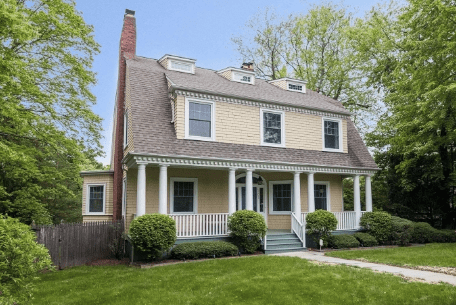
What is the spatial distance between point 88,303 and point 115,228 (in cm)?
656

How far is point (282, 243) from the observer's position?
14.7 metres

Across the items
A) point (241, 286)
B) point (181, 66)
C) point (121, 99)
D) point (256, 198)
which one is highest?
point (181, 66)

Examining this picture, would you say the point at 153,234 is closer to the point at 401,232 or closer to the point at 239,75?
the point at 239,75

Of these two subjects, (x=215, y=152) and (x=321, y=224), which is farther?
(x=321, y=224)

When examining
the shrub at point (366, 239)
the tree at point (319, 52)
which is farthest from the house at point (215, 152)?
the tree at point (319, 52)

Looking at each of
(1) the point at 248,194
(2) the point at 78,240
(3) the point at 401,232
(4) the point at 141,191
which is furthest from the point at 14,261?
(3) the point at 401,232

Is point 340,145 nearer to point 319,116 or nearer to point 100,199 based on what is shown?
point 319,116

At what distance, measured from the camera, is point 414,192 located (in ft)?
74.4

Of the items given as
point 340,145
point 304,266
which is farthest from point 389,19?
point 304,266

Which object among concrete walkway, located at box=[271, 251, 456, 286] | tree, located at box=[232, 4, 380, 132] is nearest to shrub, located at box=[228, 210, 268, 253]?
concrete walkway, located at box=[271, 251, 456, 286]

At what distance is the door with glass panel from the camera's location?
56.0 ft

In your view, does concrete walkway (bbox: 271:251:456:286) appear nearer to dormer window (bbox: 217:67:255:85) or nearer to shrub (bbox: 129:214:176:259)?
shrub (bbox: 129:214:176:259)

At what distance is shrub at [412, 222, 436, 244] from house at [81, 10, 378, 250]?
2329mm

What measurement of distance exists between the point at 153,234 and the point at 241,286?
4141 millimetres
